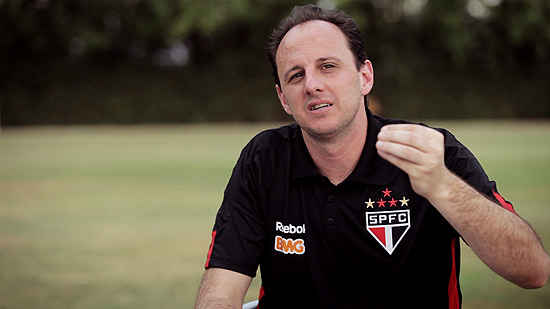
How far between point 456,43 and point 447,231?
34557mm

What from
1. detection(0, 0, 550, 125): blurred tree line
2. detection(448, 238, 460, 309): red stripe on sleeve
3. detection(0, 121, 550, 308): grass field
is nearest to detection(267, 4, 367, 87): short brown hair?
detection(448, 238, 460, 309): red stripe on sleeve

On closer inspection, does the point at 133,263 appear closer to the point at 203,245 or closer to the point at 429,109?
the point at 203,245

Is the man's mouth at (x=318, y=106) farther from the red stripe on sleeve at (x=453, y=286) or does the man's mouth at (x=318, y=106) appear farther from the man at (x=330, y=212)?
the red stripe on sleeve at (x=453, y=286)

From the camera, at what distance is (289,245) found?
2.89 m

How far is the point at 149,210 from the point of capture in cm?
968

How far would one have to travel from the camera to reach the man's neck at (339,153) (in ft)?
9.54

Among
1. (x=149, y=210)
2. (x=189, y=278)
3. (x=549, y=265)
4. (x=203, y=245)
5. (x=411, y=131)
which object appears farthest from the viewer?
(x=149, y=210)

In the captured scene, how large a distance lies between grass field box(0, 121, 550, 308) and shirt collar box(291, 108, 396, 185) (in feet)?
8.69

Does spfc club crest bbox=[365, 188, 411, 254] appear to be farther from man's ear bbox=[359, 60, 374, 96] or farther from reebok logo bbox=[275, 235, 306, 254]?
man's ear bbox=[359, 60, 374, 96]

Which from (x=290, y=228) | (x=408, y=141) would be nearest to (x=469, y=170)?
(x=408, y=141)

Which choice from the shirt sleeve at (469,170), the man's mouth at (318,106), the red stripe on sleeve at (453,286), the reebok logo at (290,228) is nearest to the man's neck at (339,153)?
the man's mouth at (318,106)

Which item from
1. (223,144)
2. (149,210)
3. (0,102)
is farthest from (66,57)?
(149,210)

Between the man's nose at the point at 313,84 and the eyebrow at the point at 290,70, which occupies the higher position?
the eyebrow at the point at 290,70

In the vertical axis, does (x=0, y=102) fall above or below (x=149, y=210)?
above
